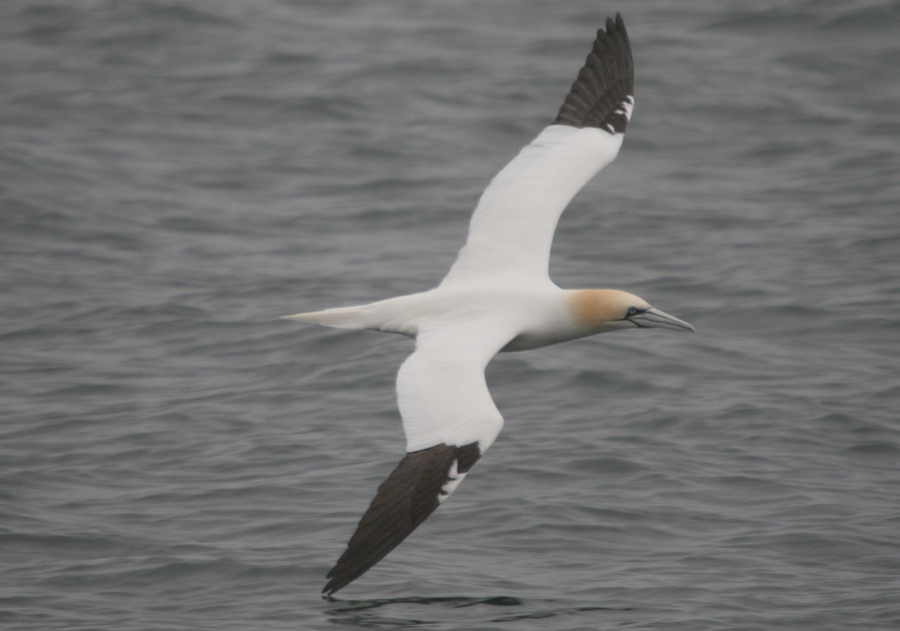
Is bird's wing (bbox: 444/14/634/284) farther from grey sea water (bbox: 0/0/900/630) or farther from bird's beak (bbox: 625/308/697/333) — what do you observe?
grey sea water (bbox: 0/0/900/630)

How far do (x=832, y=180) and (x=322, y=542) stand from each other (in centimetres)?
925

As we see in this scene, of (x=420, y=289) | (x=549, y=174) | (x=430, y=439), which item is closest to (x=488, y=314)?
(x=430, y=439)

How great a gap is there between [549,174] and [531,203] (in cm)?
35

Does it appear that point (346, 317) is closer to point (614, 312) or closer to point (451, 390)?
point (451, 390)

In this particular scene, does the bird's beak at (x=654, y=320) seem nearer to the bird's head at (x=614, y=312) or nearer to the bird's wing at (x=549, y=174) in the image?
the bird's head at (x=614, y=312)

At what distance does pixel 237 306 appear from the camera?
40.1ft

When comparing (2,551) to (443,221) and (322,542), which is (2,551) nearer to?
(322,542)

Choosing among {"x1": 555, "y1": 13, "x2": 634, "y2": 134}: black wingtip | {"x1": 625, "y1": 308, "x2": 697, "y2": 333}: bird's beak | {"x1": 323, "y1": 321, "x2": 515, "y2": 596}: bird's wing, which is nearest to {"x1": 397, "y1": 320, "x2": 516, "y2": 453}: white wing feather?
{"x1": 323, "y1": 321, "x2": 515, "y2": 596}: bird's wing

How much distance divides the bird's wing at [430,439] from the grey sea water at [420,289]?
661mm

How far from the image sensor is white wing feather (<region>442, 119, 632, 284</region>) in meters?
9.02

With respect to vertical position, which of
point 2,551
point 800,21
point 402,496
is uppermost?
point 800,21

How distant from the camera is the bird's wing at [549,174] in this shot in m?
9.07

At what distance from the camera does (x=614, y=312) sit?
8461 millimetres

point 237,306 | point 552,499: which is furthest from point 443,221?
point 552,499
